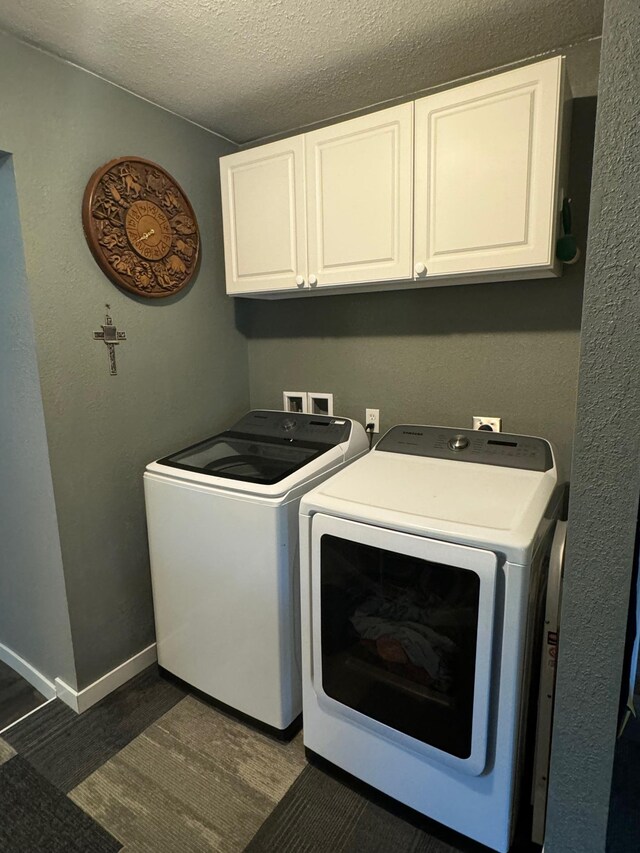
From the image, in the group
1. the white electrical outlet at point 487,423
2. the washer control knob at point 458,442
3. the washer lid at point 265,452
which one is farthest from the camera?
the white electrical outlet at point 487,423

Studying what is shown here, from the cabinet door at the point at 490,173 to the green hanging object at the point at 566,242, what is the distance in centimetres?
14

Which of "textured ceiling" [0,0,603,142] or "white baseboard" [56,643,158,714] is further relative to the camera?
"white baseboard" [56,643,158,714]

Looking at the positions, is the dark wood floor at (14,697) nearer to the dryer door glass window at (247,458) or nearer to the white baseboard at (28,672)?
the white baseboard at (28,672)

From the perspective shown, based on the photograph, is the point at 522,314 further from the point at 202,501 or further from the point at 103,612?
the point at 103,612

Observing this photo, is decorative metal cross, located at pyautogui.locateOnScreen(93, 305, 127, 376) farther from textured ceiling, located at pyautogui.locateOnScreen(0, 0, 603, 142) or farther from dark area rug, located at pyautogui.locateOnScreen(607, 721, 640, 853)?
dark area rug, located at pyautogui.locateOnScreen(607, 721, 640, 853)

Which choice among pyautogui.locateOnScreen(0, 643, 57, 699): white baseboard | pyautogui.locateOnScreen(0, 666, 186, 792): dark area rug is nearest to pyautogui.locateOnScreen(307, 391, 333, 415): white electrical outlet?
pyautogui.locateOnScreen(0, 666, 186, 792): dark area rug

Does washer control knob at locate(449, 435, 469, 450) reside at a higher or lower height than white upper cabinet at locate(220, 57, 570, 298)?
lower

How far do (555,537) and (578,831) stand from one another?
633mm

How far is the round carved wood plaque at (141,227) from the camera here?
1663 millimetres

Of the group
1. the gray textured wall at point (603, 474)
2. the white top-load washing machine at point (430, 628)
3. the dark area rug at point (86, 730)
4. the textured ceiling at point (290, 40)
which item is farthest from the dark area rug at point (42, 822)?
the textured ceiling at point (290, 40)

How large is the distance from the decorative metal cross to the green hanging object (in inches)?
62.5

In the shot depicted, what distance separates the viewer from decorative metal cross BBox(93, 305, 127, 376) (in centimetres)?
174

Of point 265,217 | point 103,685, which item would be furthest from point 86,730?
point 265,217

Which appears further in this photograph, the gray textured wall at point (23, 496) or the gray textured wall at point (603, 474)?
the gray textured wall at point (23, 496)
